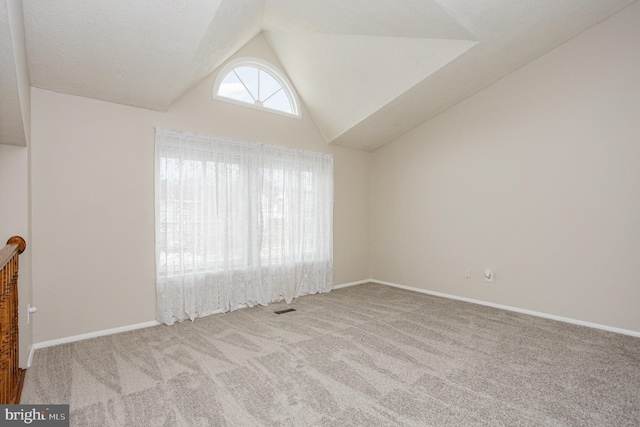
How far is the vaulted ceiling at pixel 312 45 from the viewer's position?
2.28m

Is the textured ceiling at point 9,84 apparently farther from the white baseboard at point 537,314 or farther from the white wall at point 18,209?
the white baseboard at point 537,314

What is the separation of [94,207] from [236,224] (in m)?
1.47

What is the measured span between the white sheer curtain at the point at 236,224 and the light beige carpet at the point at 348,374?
48 cm

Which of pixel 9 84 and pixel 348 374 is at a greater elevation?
pixel 9 84

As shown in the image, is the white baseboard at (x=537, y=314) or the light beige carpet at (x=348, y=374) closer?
the light beige carpet at (x=348, y=374)

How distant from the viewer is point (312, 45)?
12.5 ft

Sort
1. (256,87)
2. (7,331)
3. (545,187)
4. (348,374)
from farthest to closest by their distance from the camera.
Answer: (256,87), (545,187), (348,374), (7,331)

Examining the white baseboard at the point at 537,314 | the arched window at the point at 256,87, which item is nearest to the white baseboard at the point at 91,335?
the arched window at the point at 256,87

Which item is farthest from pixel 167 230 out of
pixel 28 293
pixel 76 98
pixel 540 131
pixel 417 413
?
pixel 540 131

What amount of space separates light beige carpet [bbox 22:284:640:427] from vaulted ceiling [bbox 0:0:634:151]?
6.36 feet

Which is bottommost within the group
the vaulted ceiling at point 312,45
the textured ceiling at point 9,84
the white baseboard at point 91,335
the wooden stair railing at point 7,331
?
the white baseboard at point 91,335

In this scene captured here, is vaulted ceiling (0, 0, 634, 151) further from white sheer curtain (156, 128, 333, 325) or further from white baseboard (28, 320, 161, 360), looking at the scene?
white baseboard (28, 320, 161, 360)

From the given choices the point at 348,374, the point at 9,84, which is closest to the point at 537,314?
the point at 348,374

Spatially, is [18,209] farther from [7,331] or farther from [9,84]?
[7,331]
